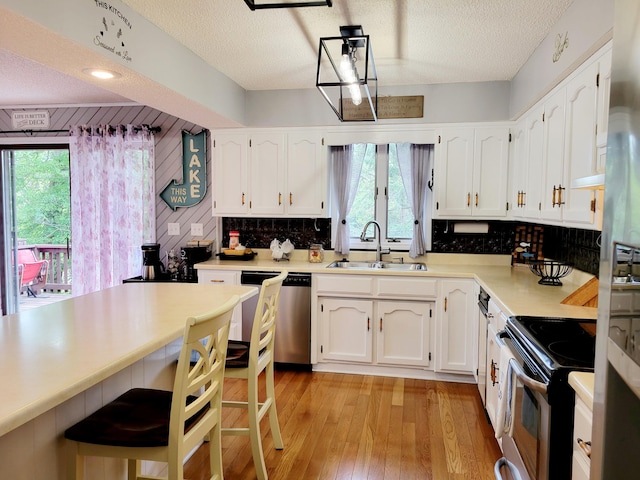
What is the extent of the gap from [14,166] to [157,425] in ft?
15.5

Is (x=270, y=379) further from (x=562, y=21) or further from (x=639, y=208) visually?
(x=562, y=21)

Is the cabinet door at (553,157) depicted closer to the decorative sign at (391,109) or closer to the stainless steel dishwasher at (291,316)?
the decorative sign at (391,109)

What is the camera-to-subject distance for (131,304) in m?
2.20

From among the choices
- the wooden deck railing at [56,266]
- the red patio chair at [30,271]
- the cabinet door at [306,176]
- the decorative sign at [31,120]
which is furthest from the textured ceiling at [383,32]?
the red patio chair at [30,271]

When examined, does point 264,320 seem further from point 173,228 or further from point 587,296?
point 173,228

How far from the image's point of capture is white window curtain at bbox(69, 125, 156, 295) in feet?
14.9

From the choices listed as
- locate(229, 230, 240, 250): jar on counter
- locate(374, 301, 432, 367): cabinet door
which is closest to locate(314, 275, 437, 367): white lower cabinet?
locate(374, 301, 432, 367): cabinet door

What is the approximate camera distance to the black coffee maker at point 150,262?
4.30 m

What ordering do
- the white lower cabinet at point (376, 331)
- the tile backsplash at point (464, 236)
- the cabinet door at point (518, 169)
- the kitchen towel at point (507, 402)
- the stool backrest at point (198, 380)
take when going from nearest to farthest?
1. the stool backrest at point (198, 380)
2. the kitchen towel at point (507, 402)
3. the tile backsplash at point (464, 236)
4. the cabinet door at point (518, 169)
5. the white lower cabinet at point (376, 331)

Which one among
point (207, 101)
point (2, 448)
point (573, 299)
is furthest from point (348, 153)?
point (2, 448)

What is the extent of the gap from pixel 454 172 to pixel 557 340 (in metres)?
2.33

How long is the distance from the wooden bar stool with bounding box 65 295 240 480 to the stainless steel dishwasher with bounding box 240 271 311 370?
2131 millimetres

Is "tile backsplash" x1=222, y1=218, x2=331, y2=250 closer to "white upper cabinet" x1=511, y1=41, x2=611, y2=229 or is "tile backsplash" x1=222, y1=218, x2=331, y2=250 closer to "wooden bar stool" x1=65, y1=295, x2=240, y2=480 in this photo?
"white upper cabinet" x1=511, y1=41, x2=611, y2=229

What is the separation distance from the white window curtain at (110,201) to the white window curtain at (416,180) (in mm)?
2445
